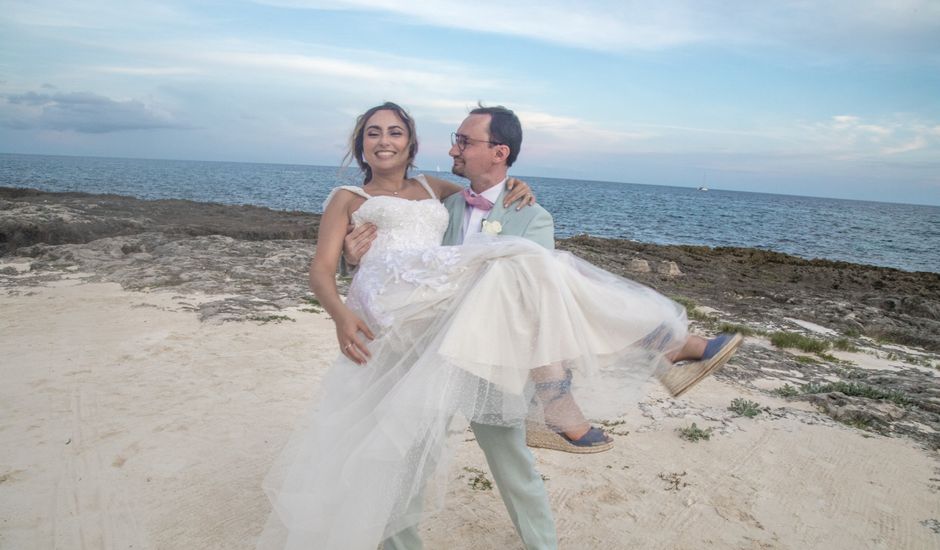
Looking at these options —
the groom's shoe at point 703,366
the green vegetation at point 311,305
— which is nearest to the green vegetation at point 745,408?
the groom's shoe at point 703,366

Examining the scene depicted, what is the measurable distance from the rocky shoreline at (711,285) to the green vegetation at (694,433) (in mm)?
1577

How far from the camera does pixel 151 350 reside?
7004mm

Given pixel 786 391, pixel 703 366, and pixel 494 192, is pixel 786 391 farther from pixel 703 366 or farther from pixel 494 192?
pixel 494 192

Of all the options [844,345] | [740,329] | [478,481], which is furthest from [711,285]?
[478,481]

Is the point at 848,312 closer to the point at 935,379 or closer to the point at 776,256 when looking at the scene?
the point at 935,379

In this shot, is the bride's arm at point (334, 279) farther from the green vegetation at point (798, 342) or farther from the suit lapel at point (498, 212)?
the green vegetation at point (798, 342)

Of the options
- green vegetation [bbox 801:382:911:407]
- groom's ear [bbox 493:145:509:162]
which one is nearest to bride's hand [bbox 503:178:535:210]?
groom's ear [bbox 493:145:509:162]

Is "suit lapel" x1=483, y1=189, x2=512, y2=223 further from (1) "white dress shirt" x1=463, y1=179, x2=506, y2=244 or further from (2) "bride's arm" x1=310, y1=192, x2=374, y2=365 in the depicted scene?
(2) "bride's arm" x1=310, y1=192, x2=374, y2=365

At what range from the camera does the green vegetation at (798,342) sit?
851 centimetres

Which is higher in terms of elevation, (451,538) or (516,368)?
(516,368)

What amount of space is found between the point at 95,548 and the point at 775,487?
453 centimetres

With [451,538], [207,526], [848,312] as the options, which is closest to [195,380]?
[207,526]

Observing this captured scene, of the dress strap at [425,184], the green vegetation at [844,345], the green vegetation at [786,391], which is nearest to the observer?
the dress strap at [425,184]

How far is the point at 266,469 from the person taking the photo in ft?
15.4
